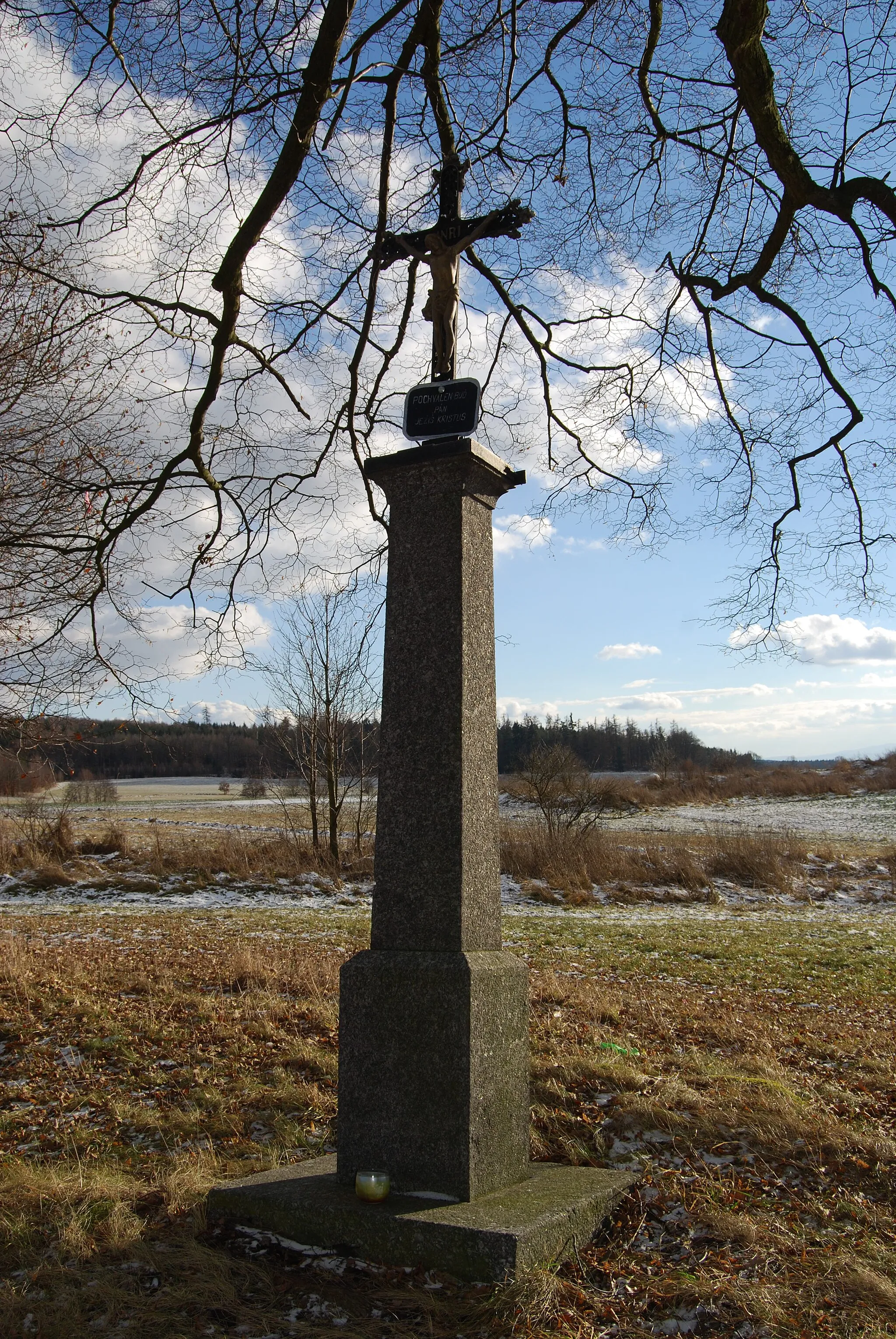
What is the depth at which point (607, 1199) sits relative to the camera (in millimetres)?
3205

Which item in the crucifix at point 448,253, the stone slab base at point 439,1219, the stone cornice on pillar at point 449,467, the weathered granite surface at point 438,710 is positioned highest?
the crucifix at point 448,253

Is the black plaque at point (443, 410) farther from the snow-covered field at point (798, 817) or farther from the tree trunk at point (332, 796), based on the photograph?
the snow-covered field at point (798, 817)

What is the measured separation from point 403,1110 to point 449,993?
44 centimetres

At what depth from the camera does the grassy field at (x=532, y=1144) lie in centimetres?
264

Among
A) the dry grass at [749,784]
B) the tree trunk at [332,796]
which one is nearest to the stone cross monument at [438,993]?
the tree trunk at [332,796]

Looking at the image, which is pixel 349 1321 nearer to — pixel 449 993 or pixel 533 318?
pixel 449 993

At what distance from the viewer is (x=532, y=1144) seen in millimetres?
3979

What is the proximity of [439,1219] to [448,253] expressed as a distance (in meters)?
3.79

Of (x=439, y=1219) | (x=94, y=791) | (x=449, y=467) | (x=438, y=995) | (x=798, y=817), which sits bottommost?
(x=798, y=817)

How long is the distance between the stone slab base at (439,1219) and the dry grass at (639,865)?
12576 millimetres

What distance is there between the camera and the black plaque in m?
3.62

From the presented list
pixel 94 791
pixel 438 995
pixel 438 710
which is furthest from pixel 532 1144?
pixel 94 791

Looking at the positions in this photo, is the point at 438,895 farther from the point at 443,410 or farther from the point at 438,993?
the point at 443,410

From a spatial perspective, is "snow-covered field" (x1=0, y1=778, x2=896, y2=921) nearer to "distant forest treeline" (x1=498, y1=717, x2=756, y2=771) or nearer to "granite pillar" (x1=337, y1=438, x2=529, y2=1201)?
"granite pillar" (x1=337, y1=438, x2=529, y2=1201)
